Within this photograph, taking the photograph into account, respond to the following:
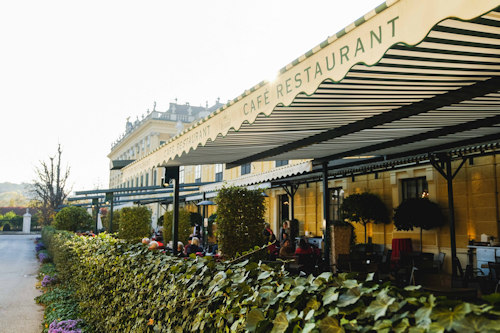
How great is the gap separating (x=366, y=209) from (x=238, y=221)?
6.30m

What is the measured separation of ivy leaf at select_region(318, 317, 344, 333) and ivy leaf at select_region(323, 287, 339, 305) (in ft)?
0.37

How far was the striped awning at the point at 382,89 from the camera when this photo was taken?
81.6 inches

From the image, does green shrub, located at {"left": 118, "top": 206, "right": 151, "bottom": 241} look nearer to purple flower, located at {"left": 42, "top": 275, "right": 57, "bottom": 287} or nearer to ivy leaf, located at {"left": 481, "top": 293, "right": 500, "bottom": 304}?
purple flower, located at {"left": 42, "top": 275, "right": 57, "bottom": 287}

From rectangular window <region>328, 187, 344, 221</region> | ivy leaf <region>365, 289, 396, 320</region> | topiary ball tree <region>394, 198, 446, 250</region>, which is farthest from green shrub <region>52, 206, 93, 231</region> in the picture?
ivy leaf <region>365, 289, 396, 320</region>

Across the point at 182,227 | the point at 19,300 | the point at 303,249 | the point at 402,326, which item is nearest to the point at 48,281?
the point at 19,300

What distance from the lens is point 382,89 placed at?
347 cm

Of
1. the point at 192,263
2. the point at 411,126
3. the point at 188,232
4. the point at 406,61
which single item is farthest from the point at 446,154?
the point at 188,232

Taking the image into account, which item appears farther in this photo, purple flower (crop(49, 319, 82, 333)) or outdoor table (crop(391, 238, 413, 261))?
outdoor table (crop(391, 238, 413, 261))

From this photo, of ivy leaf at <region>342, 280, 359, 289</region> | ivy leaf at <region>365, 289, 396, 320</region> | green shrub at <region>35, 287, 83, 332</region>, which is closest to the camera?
ivy leaf at <region>365, 289, 396, 320</region>

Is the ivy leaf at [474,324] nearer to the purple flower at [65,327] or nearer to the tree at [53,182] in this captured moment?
the purple flower at [65,327]

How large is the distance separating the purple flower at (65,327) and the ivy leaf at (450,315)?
510cm

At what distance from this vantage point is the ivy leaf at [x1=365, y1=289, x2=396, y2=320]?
4.90 feet

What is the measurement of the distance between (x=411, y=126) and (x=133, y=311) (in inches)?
152

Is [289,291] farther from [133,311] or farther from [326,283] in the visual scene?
[133,311]
